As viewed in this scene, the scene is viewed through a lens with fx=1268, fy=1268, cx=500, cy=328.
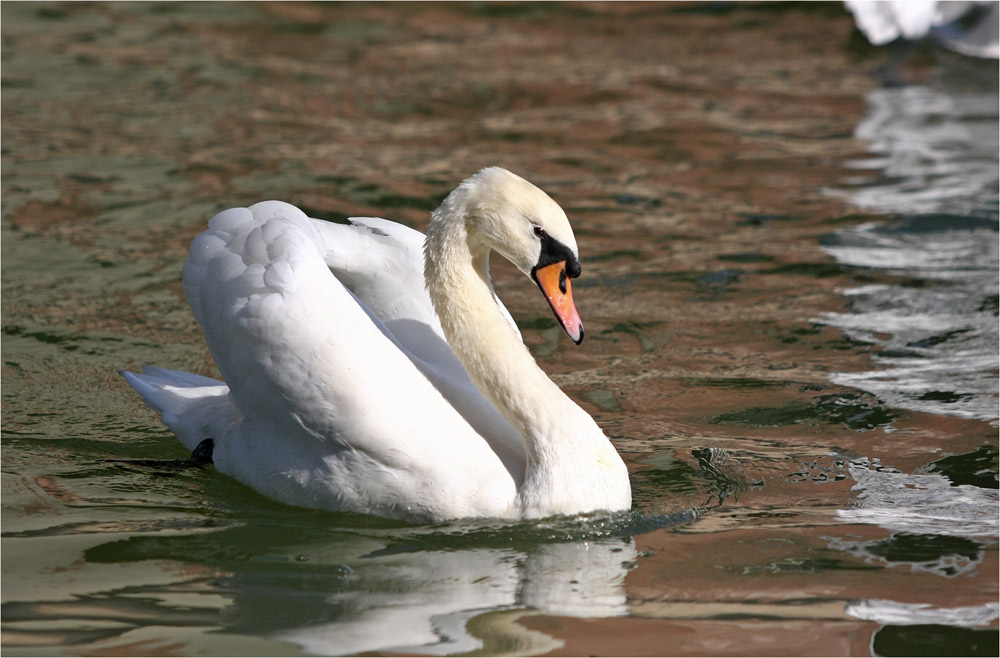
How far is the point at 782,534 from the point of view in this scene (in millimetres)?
4523

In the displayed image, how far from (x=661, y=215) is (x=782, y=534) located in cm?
483

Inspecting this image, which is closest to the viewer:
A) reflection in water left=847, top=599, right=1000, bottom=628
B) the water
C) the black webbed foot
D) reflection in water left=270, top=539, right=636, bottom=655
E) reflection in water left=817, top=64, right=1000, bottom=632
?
reflection in water left=270, top=539, right=636, bottom=655

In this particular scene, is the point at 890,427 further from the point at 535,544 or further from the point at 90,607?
the point at 90,607

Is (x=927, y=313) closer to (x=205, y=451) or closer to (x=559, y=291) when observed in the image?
(x=559, y=291)

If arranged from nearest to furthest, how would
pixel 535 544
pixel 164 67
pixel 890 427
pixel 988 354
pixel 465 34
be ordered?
pixel 535 544 < pixel 890 427 < pixel 988 354 < pixel 164 67 < pixel 465 34

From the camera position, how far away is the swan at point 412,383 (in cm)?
440

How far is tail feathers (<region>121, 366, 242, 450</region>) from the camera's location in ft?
16.9

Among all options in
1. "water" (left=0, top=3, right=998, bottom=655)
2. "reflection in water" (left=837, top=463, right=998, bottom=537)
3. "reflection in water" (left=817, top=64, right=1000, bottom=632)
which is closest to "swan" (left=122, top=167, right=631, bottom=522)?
"water" (left=0, top=3, right=998, bottom=655)

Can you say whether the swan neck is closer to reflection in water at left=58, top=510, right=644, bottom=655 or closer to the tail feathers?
reflection in water at left=58, top=510, right=644, bottom=655

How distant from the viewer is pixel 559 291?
450 cm

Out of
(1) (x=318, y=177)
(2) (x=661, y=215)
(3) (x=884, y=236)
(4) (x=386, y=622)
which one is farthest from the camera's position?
(1) (x=318, y=177)

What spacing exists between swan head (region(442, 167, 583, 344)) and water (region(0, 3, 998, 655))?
0.81 metres

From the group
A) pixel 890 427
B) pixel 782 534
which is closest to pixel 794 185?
pixel 890 427

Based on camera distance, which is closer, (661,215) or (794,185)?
(661,215)
